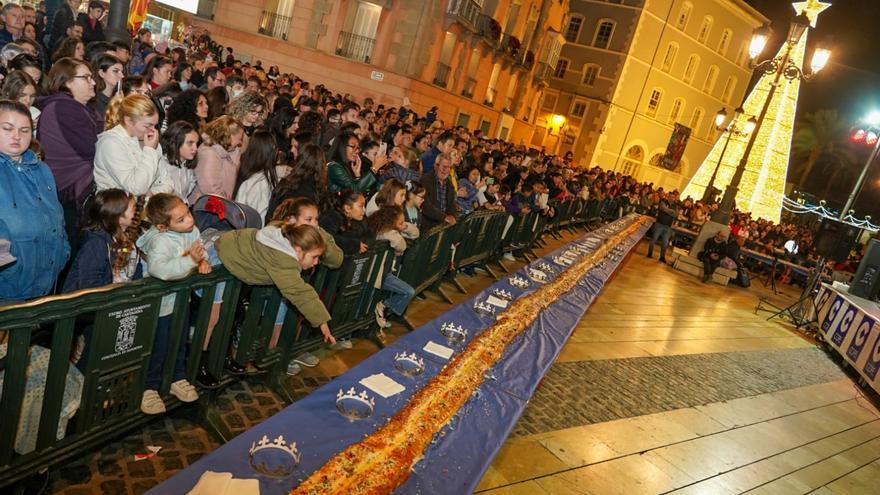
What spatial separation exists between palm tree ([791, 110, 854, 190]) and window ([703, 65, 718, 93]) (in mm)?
10430

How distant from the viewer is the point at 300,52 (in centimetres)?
2630

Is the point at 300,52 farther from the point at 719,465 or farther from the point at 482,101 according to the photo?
the point at 719,465

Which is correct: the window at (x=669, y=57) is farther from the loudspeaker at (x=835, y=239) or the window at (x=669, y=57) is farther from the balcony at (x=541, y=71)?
the loudspeaker at (x=835, y=239)

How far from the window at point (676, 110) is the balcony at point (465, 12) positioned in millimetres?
25132

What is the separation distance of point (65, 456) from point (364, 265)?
301 cm

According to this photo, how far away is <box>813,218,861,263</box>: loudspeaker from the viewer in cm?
1461

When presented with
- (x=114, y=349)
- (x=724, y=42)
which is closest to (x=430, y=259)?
(x=114, y=349)

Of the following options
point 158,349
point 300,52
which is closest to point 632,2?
point 300,52

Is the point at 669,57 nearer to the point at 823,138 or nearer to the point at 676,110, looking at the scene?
the point at 676,110

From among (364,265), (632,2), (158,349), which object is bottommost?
(158,349)

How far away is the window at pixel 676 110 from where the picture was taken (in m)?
46.2

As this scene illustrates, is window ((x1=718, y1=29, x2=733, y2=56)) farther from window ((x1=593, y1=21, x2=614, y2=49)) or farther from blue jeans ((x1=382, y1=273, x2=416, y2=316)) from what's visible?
blue jeans ((x1=382, y1=273, x2=416, y2=316))

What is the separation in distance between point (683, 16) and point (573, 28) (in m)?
8.59

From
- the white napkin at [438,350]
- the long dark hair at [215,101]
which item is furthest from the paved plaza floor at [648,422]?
the long dark hair at [215,101]
